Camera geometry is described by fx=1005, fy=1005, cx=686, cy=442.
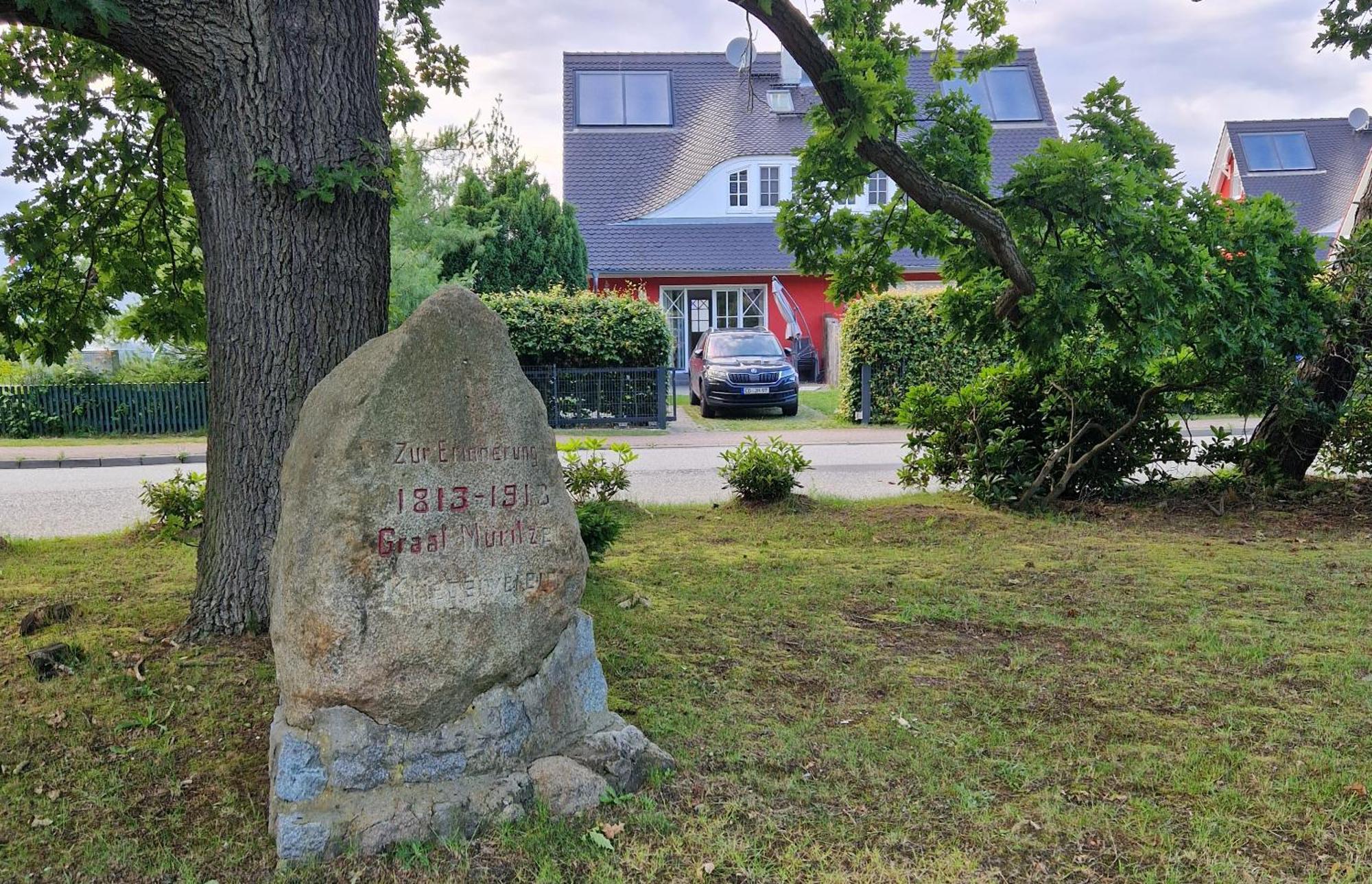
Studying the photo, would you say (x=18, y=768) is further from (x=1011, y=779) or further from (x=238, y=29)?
(x=1011, y=779)

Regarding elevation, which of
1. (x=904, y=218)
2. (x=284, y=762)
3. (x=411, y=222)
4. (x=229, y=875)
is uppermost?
(x=411, y=222)

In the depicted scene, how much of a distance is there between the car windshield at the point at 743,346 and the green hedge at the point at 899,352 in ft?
6.22

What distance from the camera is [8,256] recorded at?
→ 6.66m

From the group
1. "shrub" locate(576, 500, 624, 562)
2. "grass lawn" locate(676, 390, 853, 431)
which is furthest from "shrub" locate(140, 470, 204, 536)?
"grass lawn" locate(676, 390, 853, 431)

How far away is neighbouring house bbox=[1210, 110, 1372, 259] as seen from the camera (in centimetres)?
3375

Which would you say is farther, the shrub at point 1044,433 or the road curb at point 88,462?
the road curb at point 88,462

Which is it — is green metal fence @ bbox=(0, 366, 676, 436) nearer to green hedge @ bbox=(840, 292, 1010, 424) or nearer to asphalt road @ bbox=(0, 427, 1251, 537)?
asphalt road @ bbox=(0, 427, 1251, 537)

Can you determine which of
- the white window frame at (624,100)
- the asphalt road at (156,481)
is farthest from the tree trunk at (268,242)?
the white window frame at (624,100)


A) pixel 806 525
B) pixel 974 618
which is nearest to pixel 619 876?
pixel 974 618

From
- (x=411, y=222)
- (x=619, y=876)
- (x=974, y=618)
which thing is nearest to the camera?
(x=619, y=876)

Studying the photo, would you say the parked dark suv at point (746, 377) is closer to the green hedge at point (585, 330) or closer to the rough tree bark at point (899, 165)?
the green hedge at point (585, 330)

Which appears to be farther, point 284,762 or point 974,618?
point 974,618

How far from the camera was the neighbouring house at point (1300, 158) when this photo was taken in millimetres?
33750

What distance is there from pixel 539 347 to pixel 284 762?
14854 mm
